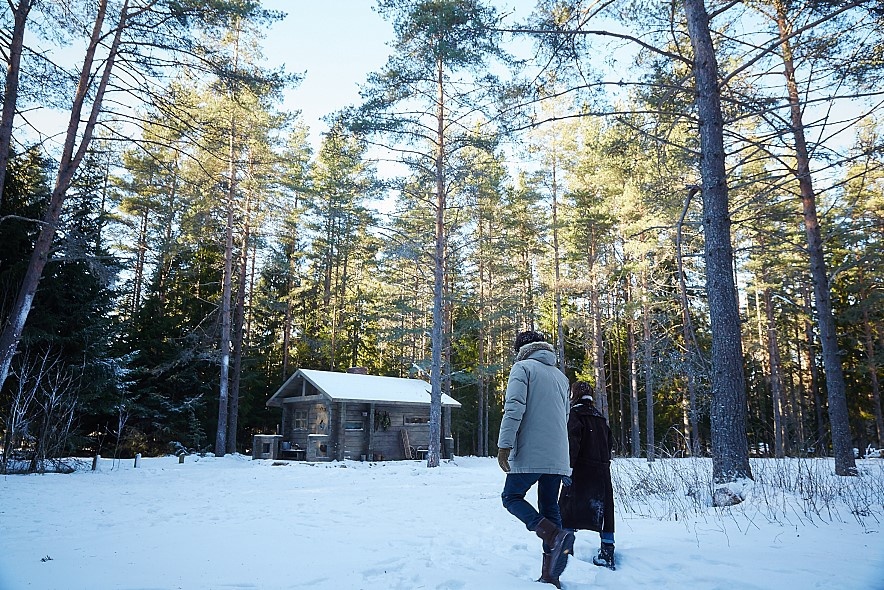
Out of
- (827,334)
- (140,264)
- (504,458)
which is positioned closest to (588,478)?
(504,458)

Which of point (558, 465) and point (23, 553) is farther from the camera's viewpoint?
point (23, 553)

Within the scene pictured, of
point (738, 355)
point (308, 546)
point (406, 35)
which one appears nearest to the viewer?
point (308, 546)

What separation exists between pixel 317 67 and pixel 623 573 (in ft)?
41.8

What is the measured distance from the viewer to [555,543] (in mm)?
3750

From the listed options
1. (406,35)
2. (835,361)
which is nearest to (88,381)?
(406,35)

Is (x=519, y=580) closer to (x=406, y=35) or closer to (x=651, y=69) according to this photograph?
(x=651, y=69)

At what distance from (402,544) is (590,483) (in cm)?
192

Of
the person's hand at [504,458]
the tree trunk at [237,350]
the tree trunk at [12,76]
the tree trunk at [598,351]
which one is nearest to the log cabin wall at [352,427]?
the tree trunk at [237,350]

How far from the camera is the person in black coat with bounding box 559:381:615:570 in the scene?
175 inches

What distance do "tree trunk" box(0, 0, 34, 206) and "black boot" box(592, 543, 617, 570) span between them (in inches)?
386

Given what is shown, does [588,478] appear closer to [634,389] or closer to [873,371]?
[634,389]

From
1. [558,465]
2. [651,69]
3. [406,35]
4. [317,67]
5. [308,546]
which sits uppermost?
[406,35]

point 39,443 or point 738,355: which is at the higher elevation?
point 738,355

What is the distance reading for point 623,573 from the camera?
13.5 feet
